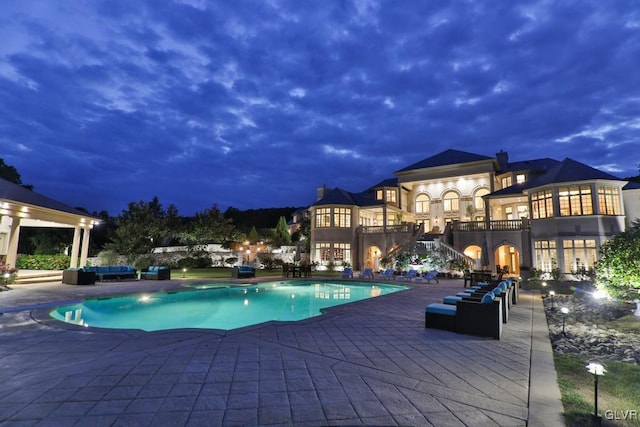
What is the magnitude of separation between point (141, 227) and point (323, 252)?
17.7 meters

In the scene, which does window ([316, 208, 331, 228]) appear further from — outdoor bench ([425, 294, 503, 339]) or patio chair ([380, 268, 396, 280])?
outdoor bench ([425, 294, 503, 339])

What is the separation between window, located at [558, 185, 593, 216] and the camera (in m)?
19.0

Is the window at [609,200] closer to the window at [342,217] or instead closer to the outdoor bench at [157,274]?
the window at [342,217]

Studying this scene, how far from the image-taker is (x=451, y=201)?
30406 millimetres

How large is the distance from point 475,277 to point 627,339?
365 inches

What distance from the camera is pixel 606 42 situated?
2653 centimetres

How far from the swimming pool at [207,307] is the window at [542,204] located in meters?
13.0

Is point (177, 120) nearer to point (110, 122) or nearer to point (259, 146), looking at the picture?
point (110, 122)

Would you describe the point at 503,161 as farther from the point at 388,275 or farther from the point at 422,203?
the point at 388,275

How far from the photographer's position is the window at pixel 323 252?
28078mm

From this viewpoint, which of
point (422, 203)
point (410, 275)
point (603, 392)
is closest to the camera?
point (603, 392)

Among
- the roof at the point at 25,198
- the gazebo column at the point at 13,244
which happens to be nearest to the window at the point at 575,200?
the roof at the point at 25,198

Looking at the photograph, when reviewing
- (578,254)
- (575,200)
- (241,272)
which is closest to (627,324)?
(578,254)

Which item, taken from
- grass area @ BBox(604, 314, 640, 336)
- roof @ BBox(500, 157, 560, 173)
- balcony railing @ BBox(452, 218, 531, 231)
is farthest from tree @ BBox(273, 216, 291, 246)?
grass area @ BBox(604, 314, 640, 336)
